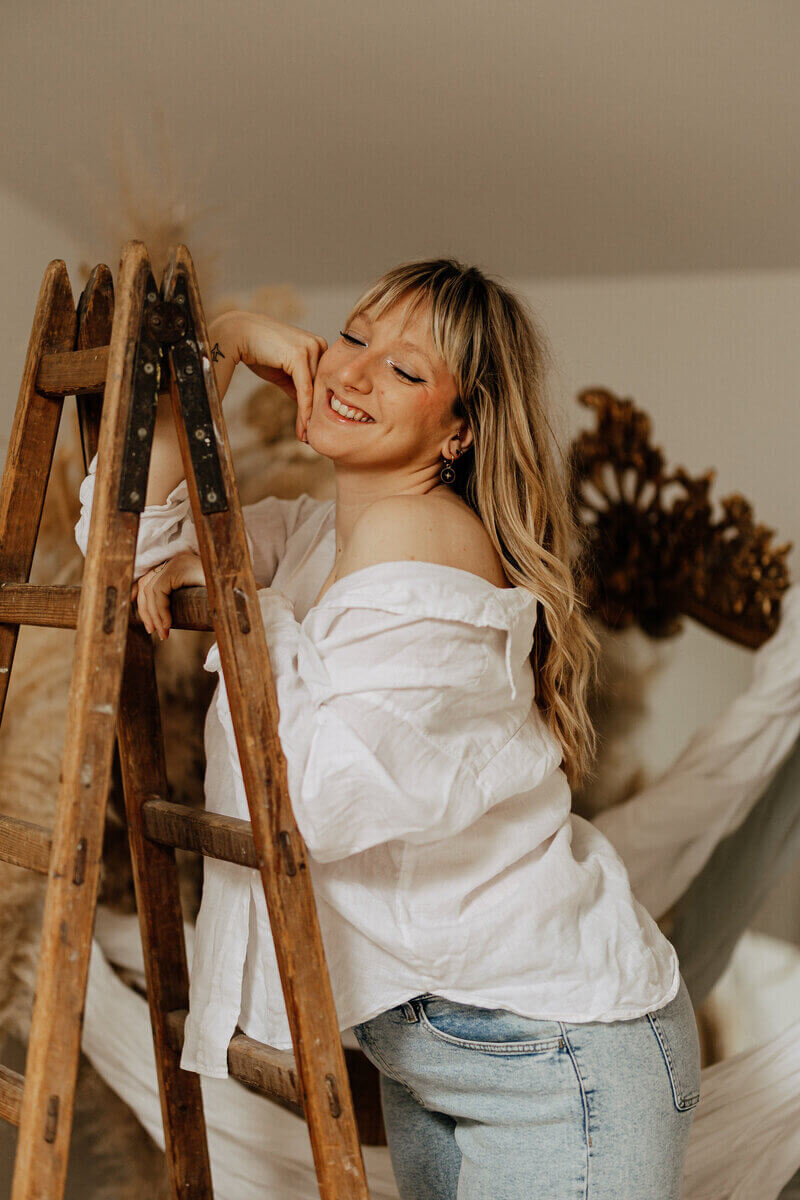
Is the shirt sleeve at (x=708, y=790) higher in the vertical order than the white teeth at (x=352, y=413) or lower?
lower

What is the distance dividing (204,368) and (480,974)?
2.42ft

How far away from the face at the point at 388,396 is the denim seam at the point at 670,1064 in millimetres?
757

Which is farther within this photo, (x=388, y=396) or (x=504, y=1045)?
(x=388, y=396)

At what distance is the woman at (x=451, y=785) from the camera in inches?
47.2

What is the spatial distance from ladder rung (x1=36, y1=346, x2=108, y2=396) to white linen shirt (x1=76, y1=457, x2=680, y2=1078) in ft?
0.38

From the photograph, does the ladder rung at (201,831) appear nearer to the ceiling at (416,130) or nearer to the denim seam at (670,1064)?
the denim seam at (670,1064)

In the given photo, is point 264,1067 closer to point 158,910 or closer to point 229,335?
point 158,910

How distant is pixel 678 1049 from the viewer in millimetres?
1351

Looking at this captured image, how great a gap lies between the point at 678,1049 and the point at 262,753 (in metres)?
0.63

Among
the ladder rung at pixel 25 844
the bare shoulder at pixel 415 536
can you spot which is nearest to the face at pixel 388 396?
the bare shoulder at pixel 415 536

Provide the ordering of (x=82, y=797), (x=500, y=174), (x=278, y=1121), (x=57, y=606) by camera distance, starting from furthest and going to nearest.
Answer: (x=500, y=174), (x=278, y=1121), (x=57, y=606), (x=82, y=797)

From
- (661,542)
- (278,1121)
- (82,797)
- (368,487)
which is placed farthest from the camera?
(661,542)

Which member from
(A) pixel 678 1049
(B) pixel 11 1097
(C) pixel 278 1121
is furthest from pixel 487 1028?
(C) pixel 278 1121

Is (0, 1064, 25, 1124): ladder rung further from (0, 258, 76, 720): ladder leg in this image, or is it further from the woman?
(0, 258, 76, 720): ladder leg
